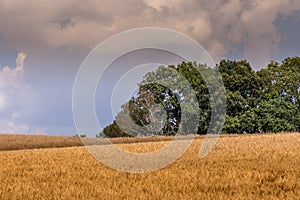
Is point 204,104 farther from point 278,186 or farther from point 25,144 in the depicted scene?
point 278,186

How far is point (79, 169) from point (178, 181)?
15.5 ft

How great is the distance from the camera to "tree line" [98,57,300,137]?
177 ft

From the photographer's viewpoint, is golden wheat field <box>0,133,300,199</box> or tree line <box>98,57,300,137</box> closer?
Answer: golden wheat field <box>0,133,300,199</box>

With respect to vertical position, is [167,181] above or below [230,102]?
below

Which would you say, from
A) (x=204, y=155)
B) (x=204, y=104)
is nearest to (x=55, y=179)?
(x=204, y=155)

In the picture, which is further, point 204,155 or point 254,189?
point 204,155

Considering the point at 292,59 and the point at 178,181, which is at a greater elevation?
the point at 292,59

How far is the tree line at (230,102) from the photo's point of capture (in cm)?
5400

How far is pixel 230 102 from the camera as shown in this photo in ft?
186

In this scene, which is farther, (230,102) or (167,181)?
(230,102)

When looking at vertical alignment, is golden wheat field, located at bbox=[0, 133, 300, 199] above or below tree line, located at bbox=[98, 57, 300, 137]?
below

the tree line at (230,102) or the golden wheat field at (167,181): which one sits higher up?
the tree line at (230,102)

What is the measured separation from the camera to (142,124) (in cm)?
5219

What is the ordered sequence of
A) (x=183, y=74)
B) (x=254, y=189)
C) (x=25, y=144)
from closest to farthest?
(x=254, y=189) < (x=25, y=144) < (x=183, y=74)
